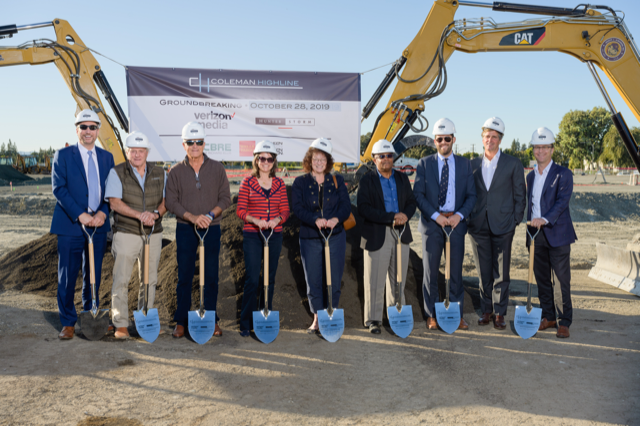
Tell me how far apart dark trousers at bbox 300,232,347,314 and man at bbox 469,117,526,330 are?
168 cm

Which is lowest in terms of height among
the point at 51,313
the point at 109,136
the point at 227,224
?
the point at 51,313

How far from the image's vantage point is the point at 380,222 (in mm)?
5148

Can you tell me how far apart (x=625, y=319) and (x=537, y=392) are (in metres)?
3.16

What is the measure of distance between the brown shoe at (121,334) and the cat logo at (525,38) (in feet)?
22.9

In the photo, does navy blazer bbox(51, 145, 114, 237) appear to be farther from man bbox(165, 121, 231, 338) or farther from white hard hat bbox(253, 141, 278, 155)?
white hard hat bbox(253, 141, 278, 155)

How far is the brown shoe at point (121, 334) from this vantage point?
16.2ft

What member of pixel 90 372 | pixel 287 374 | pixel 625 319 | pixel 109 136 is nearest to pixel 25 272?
pixel 109 136

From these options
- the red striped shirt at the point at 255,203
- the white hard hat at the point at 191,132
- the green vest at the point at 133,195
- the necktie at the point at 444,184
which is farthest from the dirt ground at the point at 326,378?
the white hard hat at the point at 191,132

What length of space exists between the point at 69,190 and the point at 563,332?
5.63 m

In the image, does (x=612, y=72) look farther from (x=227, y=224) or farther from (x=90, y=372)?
(x=90, y=372)

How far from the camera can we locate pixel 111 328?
5.14 meters

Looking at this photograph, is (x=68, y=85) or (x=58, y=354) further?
(x=68, y=85)

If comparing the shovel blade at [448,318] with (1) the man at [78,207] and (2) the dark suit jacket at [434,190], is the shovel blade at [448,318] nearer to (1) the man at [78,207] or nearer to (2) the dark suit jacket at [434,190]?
(2) the dark suit jacket at [434,190]

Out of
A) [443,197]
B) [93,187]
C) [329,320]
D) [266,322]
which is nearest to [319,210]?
[329,320]
